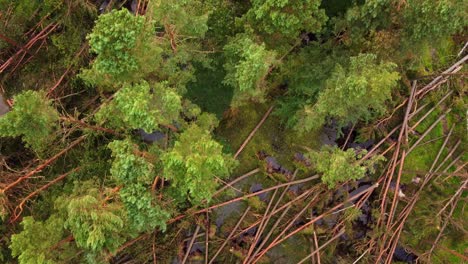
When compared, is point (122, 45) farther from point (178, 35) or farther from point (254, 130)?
point (254, 130)

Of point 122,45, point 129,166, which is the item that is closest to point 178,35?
point 122,45

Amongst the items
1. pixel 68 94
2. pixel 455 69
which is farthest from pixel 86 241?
pixel 455 69

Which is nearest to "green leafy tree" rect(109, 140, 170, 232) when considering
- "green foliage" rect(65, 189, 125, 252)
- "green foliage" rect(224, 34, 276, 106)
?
"green foliage" rect(65, 189, 125, 252)

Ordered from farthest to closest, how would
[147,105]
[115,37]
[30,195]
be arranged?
[30,195], [147,105], [115,37]

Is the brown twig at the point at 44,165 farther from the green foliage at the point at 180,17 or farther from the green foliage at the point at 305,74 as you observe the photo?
the green foliage at the point at 305,74

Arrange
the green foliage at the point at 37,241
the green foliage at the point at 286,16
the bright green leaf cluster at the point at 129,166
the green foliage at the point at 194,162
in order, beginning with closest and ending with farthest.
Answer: the green foliage at the point at 37,241 < the green foliage at the point at 194,162 < the bright green leaf cluster at the point at 129,166 < the green foliage at the point at 286,16

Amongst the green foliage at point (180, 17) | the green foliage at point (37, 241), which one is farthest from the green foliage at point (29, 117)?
the green foliage at point (180, 17)

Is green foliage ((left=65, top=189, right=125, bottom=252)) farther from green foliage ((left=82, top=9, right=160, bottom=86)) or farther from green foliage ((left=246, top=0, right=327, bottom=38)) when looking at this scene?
green foliage ((left=246, top=0, right=327, bottom=38))

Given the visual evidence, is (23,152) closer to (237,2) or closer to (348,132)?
(237,2)
